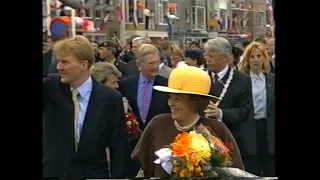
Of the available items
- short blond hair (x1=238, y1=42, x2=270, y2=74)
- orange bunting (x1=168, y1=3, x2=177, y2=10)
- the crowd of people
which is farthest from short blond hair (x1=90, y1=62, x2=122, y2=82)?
short blond hair (x1=238, y1=42, x2=270, y2=74)

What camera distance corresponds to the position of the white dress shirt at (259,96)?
11.4ft

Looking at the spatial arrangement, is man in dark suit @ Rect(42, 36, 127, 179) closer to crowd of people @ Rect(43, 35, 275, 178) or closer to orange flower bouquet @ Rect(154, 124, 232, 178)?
crowd of people @ Rect(43, 35, 275, 178)

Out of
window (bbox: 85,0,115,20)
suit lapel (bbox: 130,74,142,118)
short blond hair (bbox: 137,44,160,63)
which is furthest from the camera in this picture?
suit lapel (bbox: 130,74,142,118)

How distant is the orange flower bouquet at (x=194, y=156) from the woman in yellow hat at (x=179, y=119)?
0.16 ft

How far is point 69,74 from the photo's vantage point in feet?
11.5

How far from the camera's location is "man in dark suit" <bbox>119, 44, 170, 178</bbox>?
3486 mm

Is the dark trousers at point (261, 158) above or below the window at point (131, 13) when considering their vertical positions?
below

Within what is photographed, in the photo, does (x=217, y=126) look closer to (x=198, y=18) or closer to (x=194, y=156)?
(x=194, y=156)

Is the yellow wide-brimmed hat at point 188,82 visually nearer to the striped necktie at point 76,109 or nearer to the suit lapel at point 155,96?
the suit lapel at point 155,96

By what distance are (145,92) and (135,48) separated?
0.22m

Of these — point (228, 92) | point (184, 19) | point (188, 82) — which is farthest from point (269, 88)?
point (184, 19)

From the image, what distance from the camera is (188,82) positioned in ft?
11.4

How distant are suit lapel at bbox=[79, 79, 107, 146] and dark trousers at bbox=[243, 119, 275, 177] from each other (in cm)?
64

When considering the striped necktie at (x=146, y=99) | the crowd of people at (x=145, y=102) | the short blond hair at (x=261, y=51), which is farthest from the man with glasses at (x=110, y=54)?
the short blond hair at (x=261, y=51)
